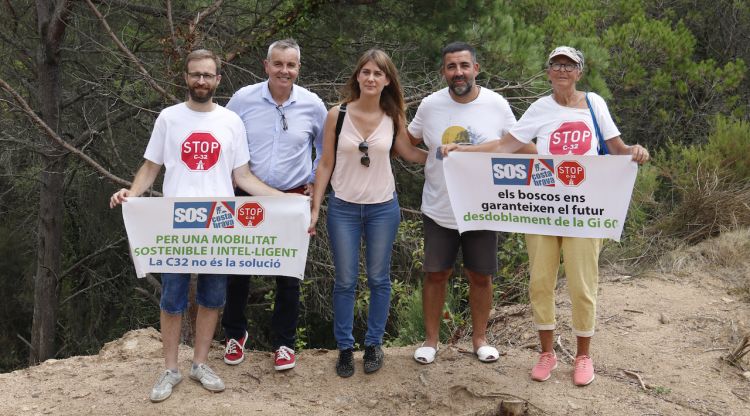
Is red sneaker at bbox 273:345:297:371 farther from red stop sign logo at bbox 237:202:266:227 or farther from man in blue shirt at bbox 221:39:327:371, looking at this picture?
man in blue shirt at bbox 221:39:327:371

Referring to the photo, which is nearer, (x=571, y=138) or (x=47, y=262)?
(x=571, y=138)

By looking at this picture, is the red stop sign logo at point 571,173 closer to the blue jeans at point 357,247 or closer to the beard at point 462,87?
the beard at point 462,87

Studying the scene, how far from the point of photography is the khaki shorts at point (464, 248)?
202 inches

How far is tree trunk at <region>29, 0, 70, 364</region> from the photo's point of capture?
11.8 metres

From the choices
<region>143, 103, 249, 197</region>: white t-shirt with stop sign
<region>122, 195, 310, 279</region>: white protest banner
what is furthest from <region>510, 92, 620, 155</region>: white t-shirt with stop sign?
<region>143, 103, 249, 197</region>: white t-shirt with stop sign

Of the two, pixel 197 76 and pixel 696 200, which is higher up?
pixel 197 76

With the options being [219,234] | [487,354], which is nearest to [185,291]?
[219,234]

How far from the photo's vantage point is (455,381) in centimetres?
515

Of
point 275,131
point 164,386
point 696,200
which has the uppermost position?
point 275,131

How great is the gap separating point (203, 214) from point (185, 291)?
1.60 ft

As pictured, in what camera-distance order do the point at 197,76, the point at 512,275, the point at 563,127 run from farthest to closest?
the point at 512,275 → the point at 563,127 → the point at 197,76

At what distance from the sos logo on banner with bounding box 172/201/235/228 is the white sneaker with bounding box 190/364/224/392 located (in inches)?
36.7

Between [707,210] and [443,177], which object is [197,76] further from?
[707,210]

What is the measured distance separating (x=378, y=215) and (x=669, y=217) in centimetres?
516
